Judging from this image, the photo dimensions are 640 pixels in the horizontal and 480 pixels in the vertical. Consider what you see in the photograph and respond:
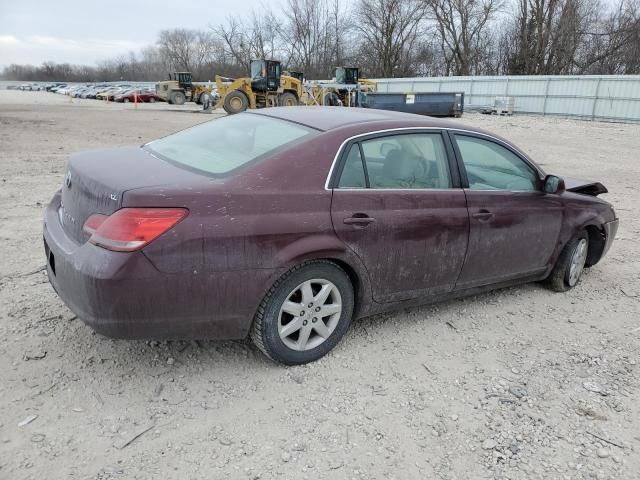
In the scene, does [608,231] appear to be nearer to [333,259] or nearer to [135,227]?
[333,259]

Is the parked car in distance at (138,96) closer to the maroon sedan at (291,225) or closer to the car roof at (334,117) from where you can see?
the car roof at (334,117)

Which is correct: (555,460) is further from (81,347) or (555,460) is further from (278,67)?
(278,67)

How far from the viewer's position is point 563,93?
30250 millimetres

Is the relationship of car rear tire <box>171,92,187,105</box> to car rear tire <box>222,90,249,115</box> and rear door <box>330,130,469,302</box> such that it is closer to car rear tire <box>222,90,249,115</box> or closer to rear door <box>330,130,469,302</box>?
car rear tire <box>222,90,249,115</box>

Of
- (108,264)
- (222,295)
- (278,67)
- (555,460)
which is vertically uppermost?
(278,67)

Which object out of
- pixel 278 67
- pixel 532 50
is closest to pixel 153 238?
pixel 278 67

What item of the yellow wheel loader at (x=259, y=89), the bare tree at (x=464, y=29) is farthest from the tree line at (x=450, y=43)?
the yellow wheel loader at (x=259, y=89)

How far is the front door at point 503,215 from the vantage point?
3.71m

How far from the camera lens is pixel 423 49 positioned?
55.7 meters

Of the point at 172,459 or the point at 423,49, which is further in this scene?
the point at 423,49

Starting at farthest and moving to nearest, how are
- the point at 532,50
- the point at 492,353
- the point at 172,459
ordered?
the point at 532,50, the point at 492,353, the point at 172,459

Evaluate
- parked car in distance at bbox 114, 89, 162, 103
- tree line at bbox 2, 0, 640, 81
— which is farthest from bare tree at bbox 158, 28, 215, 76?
parked car in distance at bbox 114, 89, 162, 103

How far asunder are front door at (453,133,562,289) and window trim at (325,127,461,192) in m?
0.09

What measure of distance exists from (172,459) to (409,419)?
1.21 m
